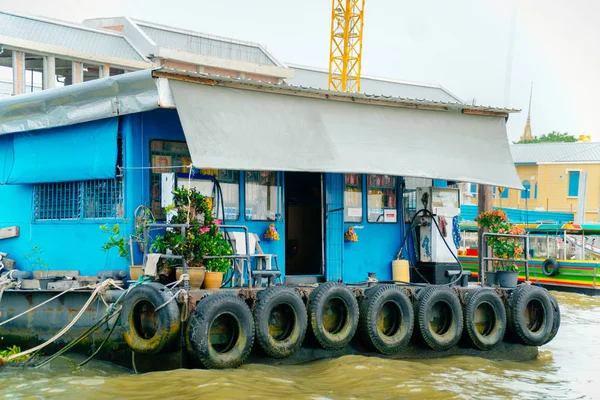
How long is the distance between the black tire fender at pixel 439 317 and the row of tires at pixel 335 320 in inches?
0.5

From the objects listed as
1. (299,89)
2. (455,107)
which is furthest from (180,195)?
(455,107)

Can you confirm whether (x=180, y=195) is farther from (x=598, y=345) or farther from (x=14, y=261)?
(x=598, y=345)

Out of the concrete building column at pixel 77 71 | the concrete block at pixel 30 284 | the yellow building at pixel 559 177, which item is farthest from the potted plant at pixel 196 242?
the yellow building at pixel 559 177

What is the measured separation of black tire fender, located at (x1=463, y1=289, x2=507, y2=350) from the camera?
13047 mm

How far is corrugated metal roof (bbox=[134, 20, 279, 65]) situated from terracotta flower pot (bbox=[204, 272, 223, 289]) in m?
34.4

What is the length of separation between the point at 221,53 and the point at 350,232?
3501 cm

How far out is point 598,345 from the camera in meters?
16.8

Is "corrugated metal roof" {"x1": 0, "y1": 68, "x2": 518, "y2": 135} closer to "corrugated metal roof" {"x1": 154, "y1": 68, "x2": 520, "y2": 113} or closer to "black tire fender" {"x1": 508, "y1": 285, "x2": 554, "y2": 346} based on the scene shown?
"corrugated metal roof" {"x1": 154, "y1": 68, "x2": 520, "y2": 113}

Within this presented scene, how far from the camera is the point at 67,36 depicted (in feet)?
133

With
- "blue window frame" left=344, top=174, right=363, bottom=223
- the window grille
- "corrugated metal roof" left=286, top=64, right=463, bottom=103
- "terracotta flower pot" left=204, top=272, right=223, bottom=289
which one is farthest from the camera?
"corrugated metal roof" left=286, top=64, right=463, bottom=103

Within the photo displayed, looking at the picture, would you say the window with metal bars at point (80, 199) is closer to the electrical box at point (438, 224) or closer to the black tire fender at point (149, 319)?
Answer: the black tire fender at point (149, 319)

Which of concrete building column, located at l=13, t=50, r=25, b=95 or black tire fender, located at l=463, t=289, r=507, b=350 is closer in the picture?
black tire fender, located at l=463, t=289, r=507, b=350

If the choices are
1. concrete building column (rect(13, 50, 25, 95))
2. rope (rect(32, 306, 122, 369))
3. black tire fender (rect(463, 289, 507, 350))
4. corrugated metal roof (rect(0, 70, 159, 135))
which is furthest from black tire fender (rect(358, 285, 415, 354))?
concrete building column (rect(13, 50, 25, 95))

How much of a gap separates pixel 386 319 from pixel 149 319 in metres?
3.42
